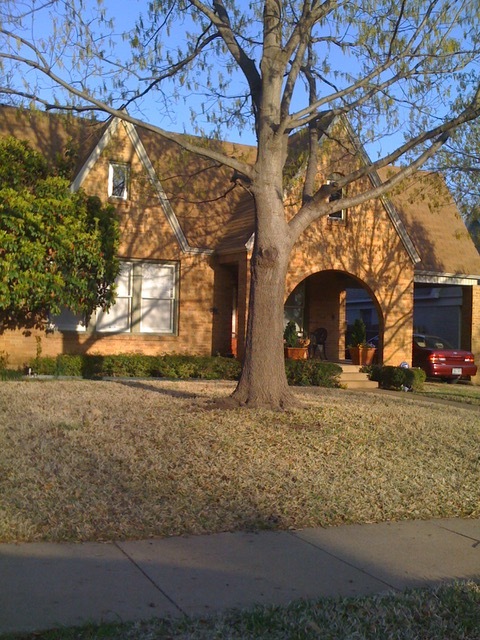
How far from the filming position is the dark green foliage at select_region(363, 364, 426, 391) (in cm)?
1969

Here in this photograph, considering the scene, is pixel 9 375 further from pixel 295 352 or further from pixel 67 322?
pixel 295 352

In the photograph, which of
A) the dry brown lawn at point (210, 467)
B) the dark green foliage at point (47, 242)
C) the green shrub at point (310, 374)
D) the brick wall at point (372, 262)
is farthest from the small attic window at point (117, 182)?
the dry brown lawn at point (210, 467)

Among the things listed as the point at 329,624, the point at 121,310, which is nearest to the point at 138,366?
the point at 121,310

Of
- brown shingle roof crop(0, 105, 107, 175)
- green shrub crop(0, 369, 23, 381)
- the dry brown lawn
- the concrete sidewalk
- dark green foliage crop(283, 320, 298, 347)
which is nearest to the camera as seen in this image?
the concrete sidewalk

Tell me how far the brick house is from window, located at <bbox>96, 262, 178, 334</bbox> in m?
0.03

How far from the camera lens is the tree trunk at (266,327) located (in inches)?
465

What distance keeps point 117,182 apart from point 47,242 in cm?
385

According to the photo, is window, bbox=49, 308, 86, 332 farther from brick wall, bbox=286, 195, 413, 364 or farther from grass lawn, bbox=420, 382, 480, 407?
grass lawn, bbox=420, 382, 480, 407

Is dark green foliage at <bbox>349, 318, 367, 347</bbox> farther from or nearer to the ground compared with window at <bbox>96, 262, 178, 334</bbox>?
nearer to the ground

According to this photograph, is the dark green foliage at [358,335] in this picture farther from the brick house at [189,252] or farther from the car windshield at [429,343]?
A: the car windshield at [429,343]

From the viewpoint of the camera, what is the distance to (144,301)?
20.9 meters

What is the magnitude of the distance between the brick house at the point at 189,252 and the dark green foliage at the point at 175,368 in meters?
1.26

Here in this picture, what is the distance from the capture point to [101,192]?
20.2m

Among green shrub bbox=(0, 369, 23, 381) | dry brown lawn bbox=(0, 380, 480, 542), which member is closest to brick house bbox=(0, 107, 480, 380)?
green shrub bbox=(0, 369, 23, 381)
